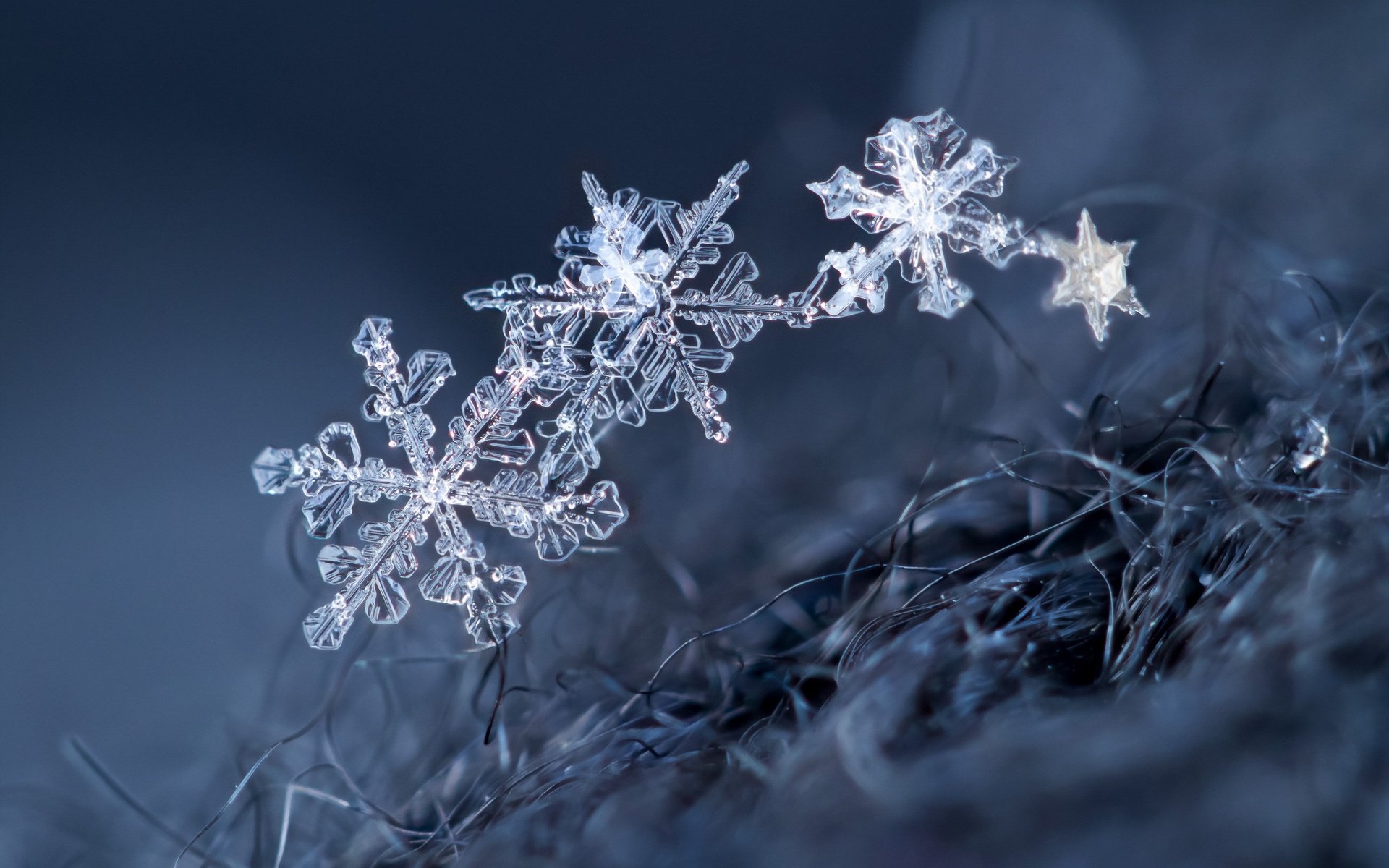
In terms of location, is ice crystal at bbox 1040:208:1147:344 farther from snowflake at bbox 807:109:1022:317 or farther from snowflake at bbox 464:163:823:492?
snowflake at bbox 464:163:823:492

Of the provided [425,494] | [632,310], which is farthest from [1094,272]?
[425,494]

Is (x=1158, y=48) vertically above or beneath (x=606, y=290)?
Answer: above

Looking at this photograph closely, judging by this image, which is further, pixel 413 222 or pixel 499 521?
pixel 413 222

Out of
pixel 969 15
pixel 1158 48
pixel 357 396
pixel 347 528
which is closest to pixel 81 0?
pixel 357 396

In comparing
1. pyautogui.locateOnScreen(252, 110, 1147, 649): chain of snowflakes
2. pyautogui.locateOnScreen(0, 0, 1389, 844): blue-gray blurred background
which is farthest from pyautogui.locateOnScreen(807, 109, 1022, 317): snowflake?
pyautogui.locateOnScreen(0, 0, 1389, 844): blue-gray blurred background

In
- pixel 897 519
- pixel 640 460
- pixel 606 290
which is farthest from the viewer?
pixel 640 460

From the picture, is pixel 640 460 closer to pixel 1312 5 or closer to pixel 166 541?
pixel 166 541

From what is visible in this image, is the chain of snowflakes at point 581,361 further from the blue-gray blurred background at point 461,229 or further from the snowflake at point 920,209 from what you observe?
the blue-gray blurred background at point 461,229
